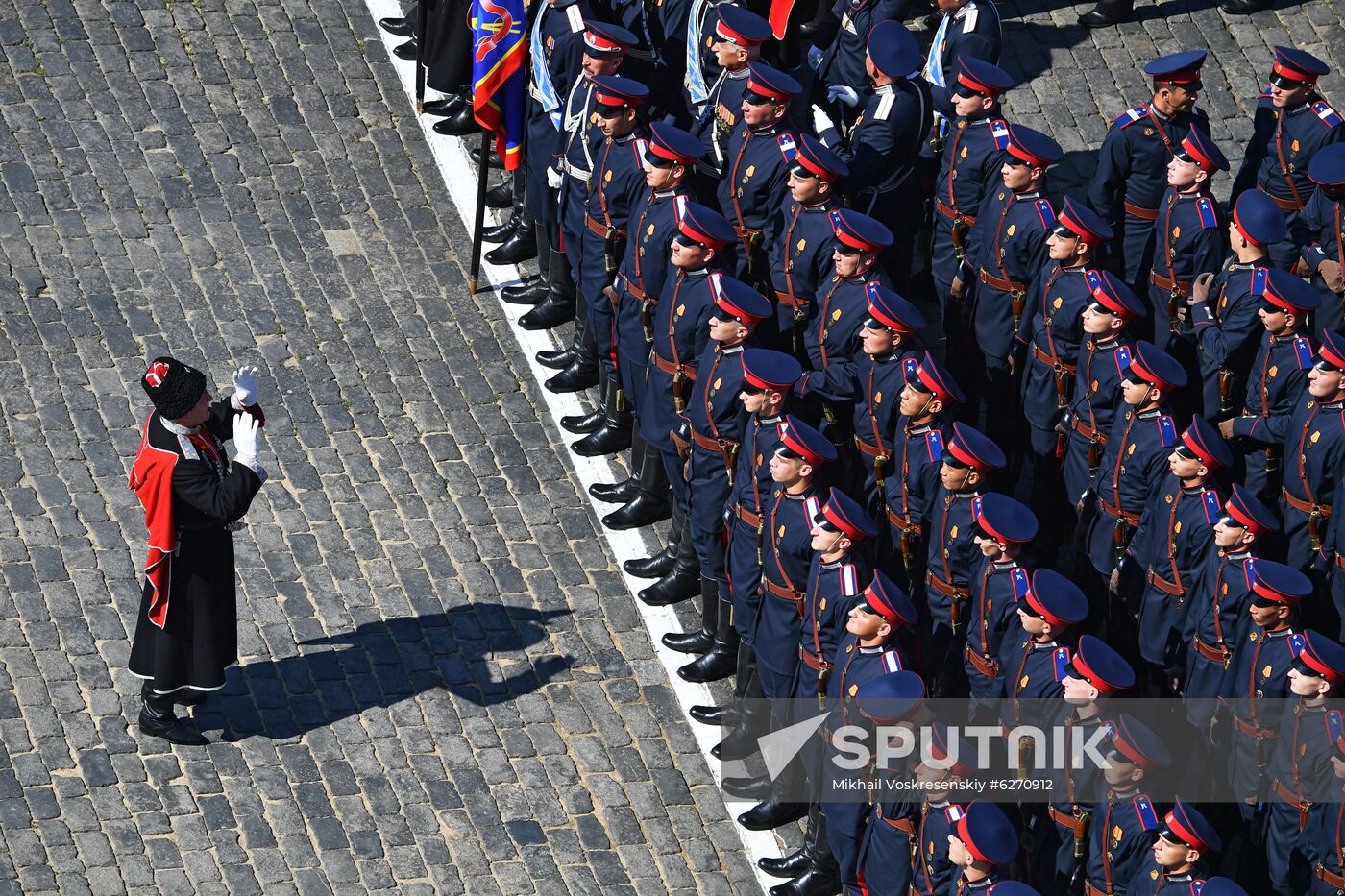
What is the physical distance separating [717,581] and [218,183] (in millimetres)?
5270

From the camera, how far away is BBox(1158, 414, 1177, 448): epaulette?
43.5ft

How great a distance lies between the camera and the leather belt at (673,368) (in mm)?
14016

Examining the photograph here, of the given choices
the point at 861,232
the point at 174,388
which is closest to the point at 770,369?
the point at 861,232

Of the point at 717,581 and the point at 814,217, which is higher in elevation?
the point at 814,217

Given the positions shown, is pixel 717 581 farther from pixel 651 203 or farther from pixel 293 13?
pixel 293 13

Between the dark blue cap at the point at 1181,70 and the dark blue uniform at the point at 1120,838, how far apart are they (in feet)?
17.5

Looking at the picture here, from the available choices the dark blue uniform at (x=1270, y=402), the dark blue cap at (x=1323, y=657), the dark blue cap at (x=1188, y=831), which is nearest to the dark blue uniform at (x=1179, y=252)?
the dark blue uniform at (x=1270, y=402)

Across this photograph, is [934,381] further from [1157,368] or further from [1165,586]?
[1165,586]

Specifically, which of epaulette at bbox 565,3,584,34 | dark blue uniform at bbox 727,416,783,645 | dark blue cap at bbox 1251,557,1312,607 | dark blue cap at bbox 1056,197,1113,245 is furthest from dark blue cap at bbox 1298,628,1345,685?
epaulette at bbox 565,3,584,34

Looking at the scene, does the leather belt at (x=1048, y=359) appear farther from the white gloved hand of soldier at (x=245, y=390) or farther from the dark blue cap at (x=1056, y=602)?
the white gloved hand of soldier at (x=245, y=390)

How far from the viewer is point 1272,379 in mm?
13719

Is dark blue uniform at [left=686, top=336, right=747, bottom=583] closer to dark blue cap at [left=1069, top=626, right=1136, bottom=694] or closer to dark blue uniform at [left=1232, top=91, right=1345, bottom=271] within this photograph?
Answer: dark blue cap at [left=1069, top=626, right=1136, bottom=694]

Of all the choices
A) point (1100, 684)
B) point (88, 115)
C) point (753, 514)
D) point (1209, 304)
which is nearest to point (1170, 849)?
point (1100, 684)

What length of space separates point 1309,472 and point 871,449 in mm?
2425
